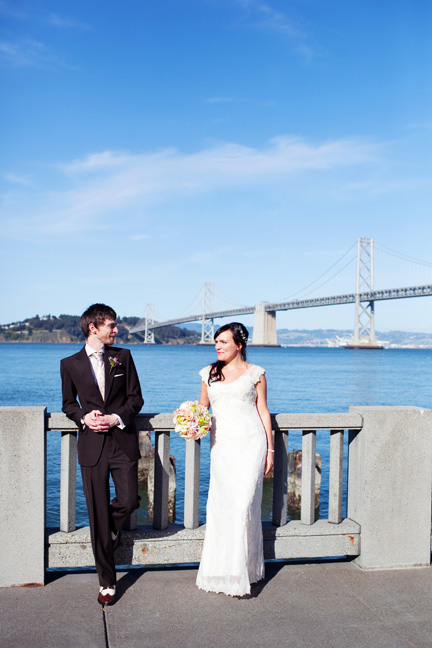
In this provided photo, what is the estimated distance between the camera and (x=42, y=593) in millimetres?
3553

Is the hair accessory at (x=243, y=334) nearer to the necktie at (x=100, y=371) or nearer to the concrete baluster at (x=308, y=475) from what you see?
the concrete baluster at (x=308, y=475)

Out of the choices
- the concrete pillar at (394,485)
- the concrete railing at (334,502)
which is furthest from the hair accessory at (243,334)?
the concrete pillar at (394,485)

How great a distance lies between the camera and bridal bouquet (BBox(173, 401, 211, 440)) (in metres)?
3.62

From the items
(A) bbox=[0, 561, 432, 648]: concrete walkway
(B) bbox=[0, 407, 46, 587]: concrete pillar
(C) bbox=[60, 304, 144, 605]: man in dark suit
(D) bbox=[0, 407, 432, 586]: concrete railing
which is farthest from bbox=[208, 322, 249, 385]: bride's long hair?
(A) bbox=[0, 561, 432, 648]: concrete walkway

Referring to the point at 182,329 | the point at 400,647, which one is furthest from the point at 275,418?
the point at 182,329

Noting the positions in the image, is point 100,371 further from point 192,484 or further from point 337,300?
point 337,300

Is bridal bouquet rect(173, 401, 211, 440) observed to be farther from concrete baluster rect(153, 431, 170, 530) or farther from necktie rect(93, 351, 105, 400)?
necktie rect(93, 351, 105, 400)

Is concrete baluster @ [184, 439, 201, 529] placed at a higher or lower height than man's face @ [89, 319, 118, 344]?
lower

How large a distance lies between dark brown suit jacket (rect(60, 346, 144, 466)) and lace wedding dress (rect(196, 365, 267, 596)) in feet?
1.78

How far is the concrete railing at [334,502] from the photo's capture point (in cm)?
383

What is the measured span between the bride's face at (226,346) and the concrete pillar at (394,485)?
915 millimetres

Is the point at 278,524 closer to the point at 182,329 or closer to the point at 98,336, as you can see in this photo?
the point at 98,336

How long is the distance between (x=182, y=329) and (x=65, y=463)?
534 ft

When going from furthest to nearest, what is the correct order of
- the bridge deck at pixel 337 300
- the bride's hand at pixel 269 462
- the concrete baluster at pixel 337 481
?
the bridge deck at pixel 337 300, the concrete baluster at pixel 337 481, the bride's hand at pixel 269 462
